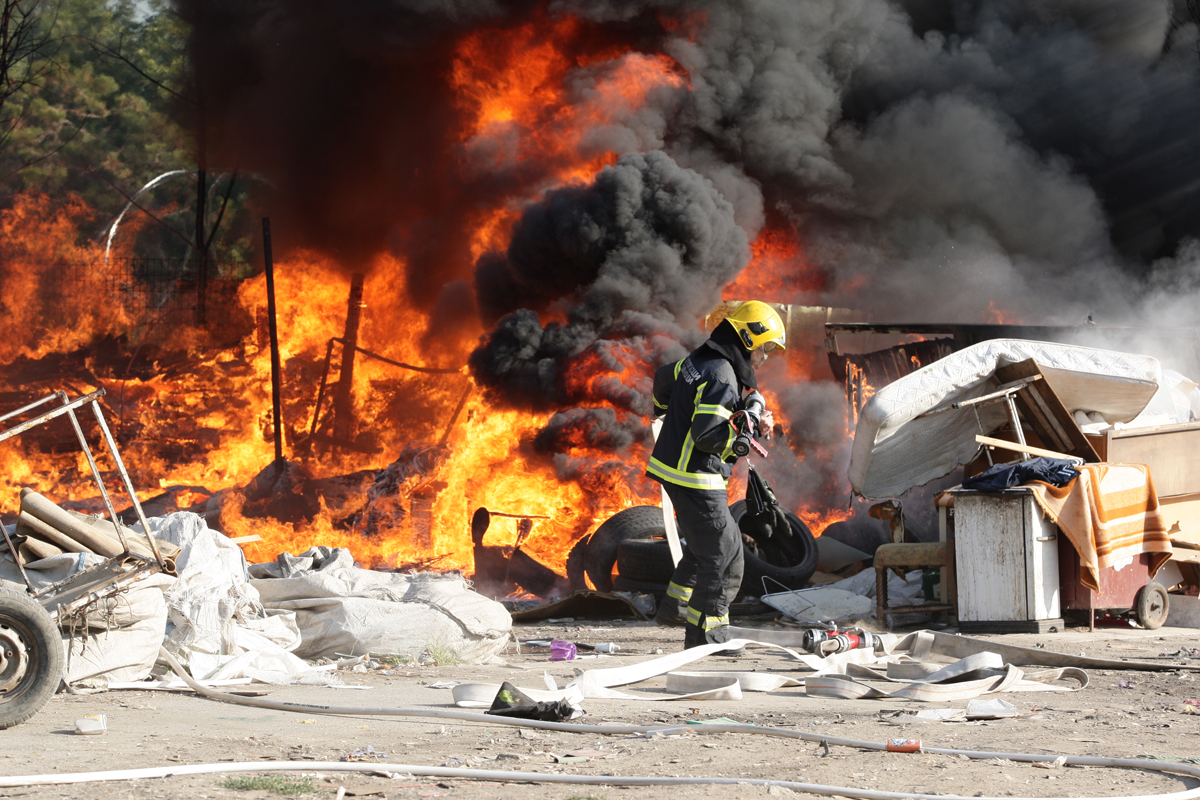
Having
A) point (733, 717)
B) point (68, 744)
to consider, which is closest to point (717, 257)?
point (733, 717)

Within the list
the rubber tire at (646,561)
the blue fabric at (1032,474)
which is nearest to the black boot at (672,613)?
the rubber tire at (646,561)

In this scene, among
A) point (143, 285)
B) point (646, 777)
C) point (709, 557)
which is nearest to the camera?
point (646, 777)

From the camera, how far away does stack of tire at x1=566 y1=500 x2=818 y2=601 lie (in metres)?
8.34

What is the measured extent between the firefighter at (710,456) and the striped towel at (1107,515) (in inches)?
81.8

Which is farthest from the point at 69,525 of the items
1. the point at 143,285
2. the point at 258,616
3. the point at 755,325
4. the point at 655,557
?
the point at 143,285

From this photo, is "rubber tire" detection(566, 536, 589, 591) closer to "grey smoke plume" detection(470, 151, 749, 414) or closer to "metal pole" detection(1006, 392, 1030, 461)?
"metal pole" detection(1006, 392, 1030, 461)

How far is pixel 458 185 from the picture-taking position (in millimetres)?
18172

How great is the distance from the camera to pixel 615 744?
3203mm

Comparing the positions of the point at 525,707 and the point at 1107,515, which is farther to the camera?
the point at 1107,515

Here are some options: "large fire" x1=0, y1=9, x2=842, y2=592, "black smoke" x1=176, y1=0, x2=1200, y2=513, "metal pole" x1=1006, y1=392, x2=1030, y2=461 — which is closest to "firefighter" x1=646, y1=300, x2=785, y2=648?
"metal pole" x1=1006, y1=392, x2=1030, y2=461

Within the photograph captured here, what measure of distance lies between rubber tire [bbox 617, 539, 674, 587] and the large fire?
12.6ft

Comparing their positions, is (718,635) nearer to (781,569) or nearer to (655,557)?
(781,569)

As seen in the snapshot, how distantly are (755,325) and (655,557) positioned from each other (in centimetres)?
332

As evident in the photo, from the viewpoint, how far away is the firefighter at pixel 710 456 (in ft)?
18.1
